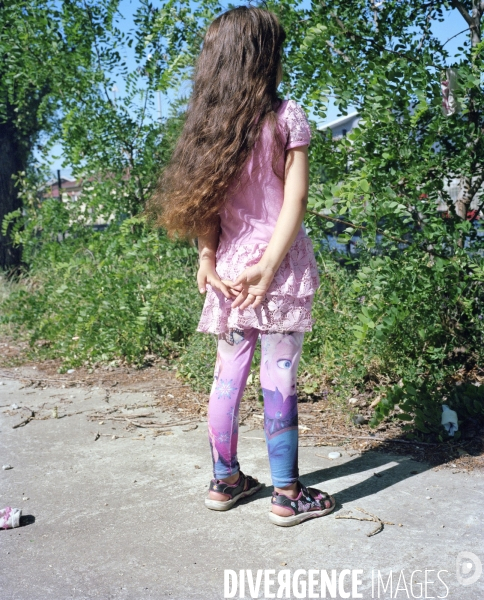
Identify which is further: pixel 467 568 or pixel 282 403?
pixel 282 403

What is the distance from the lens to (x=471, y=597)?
2031 mm

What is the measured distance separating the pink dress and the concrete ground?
77cm

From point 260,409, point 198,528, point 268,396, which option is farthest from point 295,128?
point 260,409

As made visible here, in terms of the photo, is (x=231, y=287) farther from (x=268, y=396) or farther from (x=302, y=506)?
(x=302, y=506)

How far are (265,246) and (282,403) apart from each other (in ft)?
1.97

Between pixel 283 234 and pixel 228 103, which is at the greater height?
pixel 228 103

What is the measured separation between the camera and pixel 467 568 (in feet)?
7.14

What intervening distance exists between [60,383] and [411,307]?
8.59 feet

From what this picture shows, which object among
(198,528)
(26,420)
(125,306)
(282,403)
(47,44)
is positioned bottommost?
(198,528)

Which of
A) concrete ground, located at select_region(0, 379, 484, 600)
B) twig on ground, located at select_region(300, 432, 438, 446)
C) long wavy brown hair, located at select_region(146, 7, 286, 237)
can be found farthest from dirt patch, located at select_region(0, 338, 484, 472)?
long wavy brown hair, located at select_region(146, 7, 286, 237)

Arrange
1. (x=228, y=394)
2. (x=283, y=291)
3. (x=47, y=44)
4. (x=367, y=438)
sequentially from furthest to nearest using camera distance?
(x=47, y=44) → (x=367, y=438) → (x=228, y=394) → (x=283, y=291)

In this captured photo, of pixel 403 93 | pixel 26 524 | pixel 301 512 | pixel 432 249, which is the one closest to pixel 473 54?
pixel 403 93

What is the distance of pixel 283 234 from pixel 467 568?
1.26 m

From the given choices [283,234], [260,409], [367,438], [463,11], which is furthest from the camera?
[463,11]
